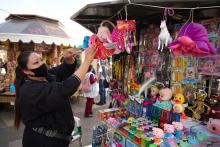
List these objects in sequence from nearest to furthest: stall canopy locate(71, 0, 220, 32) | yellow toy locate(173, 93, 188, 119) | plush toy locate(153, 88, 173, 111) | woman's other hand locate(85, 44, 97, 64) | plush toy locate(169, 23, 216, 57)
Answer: plush toy locate(169, 23, 216, 57)
stall canopy locate(71, 0, 220, 32)
woman's other hand locate(85, 44, 97, 64)
yellow toy locate(173, 93, 188, 119)
plush toy locate(153, 88, 173, 111)

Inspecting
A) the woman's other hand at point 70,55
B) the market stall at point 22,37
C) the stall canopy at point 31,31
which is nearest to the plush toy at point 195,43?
the woman's other hand at point 70,55

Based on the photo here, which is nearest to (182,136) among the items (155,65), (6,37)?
(155,65)

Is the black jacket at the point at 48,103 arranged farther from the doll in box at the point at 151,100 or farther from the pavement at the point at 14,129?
the pavement at the point at 14,129

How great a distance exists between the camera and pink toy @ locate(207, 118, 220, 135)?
5.10 ft

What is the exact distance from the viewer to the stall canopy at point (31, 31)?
18.2 feet

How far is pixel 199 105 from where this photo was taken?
5.70 feet

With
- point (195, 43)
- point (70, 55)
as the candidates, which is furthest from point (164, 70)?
point (70, 55)

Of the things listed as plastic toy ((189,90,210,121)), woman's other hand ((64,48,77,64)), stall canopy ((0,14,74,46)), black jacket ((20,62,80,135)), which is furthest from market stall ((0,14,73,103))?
plastic toy ((189,90,210,121))

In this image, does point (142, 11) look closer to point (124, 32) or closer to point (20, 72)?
point (124, 32)

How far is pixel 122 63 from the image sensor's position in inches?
101

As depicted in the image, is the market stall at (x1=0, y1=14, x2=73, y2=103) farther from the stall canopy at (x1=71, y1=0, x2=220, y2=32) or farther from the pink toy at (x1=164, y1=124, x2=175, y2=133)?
the pink toy at (x1=164, y1=124, x2=175, y2=133)

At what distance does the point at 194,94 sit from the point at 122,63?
39.1 inches

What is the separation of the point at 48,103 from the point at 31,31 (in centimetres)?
479

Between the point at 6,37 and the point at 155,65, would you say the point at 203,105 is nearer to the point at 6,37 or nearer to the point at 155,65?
the point at 155,65
